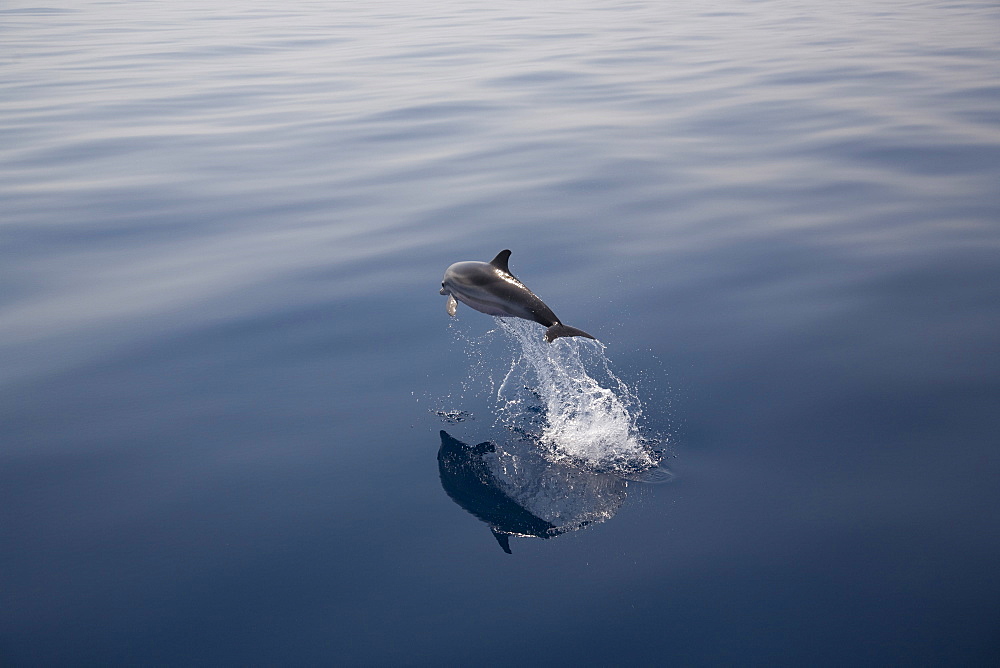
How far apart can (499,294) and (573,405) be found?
1.93 m

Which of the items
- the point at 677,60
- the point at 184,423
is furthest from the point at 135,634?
the point at 677,60

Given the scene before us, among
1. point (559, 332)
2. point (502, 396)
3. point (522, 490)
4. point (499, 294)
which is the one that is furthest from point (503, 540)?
point (502, 396)

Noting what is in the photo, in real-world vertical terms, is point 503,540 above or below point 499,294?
below

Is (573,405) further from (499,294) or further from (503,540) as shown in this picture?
(503,540)

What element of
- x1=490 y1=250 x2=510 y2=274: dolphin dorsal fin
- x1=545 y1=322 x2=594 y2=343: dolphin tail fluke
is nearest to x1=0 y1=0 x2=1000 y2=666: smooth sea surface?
x1=545 y1=322 x2=594 y2=343: dolphin tail fluke

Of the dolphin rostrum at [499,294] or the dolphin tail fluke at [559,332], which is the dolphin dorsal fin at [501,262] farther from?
the dolphin tail fluke at [559,332]

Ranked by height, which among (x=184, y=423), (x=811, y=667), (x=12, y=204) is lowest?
(x=811, y=667)

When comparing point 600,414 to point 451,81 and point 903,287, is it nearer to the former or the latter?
point 903,287

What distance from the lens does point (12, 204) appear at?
642 inches

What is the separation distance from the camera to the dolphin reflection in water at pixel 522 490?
719 cm

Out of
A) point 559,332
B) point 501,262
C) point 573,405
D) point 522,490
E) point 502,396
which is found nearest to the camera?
point 559,332

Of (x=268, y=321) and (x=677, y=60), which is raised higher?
(x=677, y=60)

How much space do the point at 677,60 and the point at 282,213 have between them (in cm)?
2107

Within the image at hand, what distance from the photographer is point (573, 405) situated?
8.75 m
